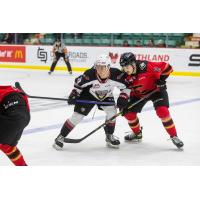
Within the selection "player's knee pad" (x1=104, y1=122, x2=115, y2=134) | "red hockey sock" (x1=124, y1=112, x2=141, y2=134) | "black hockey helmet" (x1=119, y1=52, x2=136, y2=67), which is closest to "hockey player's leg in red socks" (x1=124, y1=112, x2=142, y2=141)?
"red hockey sock" (x1=124, y1=112, x2=141, y2=134)

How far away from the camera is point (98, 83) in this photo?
3188 mm

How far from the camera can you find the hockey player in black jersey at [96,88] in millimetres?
3139

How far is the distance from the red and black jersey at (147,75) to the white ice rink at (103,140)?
459 millimetres

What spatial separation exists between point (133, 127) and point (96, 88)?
1.71 ft

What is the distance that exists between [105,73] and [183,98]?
8.87 feet

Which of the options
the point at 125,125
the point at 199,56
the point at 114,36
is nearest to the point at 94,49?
the point at 114,36

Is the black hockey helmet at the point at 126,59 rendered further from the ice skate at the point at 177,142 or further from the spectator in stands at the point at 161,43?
the spectator in stands at the point at 161,43

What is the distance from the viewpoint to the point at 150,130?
13.0 feet

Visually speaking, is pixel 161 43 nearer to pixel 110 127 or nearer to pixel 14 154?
pixel 110 127

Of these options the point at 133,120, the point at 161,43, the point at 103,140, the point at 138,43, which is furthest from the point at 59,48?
the point at 133,120

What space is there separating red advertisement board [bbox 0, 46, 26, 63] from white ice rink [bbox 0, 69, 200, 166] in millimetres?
2936

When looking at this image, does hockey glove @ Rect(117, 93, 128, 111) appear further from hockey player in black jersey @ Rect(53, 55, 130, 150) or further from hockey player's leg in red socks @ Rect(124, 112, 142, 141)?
hockey player's leg in red socks @ Rect(124, 112, 142, 141)

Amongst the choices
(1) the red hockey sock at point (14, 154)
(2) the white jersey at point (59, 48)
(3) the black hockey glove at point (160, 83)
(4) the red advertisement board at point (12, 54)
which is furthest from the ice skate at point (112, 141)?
(4) the red advertisement board at point (12, 54)

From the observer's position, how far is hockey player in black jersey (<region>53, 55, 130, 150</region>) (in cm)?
314
